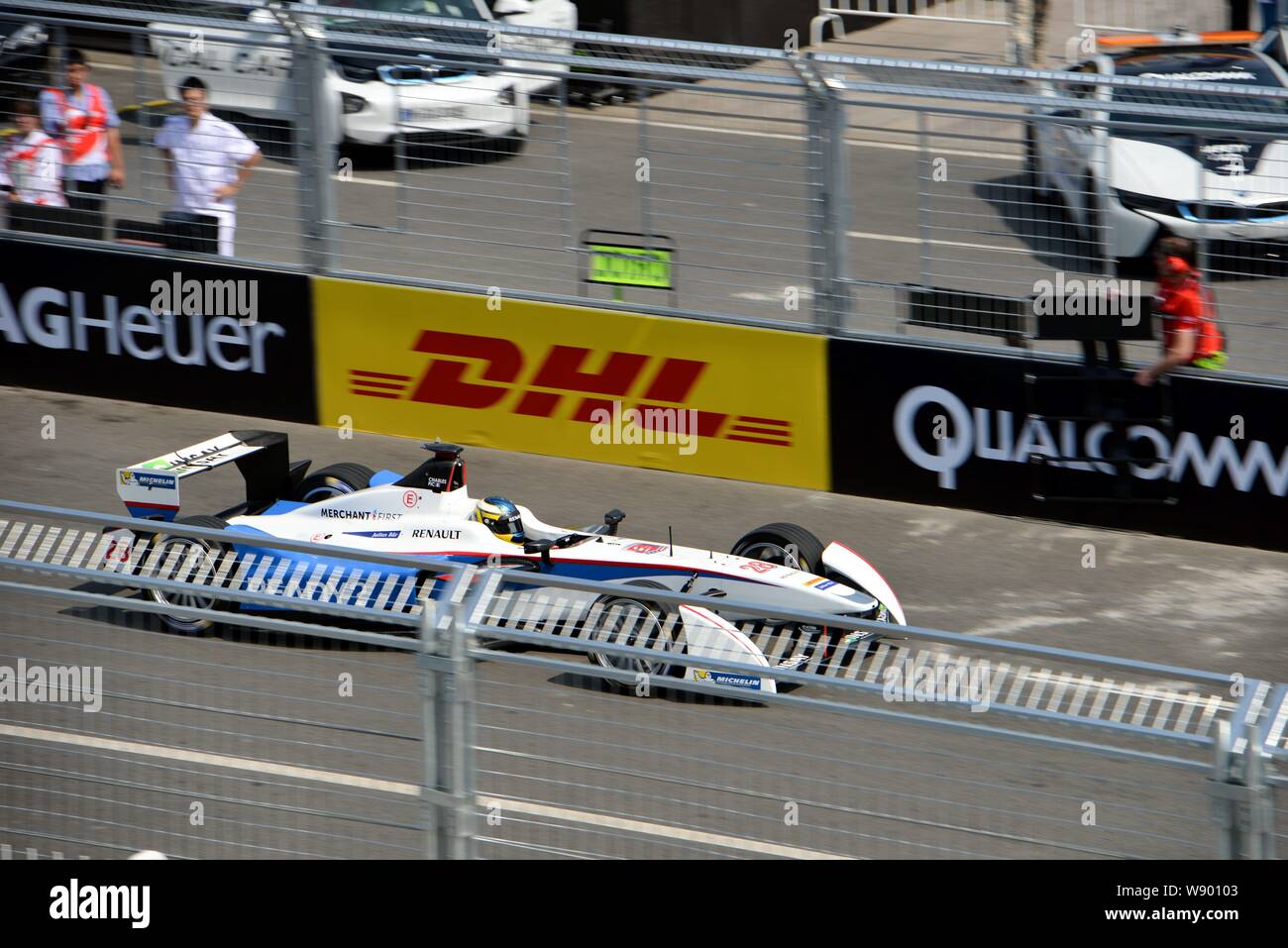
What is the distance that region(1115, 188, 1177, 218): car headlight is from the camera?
1135 cm

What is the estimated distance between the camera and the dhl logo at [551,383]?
11172 millimetres

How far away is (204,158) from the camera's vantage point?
39.7 ft

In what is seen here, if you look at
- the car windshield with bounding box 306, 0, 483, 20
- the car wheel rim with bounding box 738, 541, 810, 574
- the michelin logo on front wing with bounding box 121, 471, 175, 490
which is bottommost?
→ the car wheel rim with bounding box 738, 541, 810, 574

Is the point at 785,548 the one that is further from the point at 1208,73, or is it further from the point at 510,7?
the point at 510,7

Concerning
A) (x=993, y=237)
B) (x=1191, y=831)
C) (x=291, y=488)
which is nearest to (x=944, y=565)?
(x=993, y=237)

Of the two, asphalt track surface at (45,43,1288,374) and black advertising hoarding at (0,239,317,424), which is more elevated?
asphalt track surface at (45,43,1288,374)

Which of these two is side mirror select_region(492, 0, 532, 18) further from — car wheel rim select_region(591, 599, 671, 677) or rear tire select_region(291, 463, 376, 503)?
car wheel rim select_region(591, 599, 671, 677)

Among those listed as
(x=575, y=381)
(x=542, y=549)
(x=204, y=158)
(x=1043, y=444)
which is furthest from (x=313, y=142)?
(x=1043, y=444)

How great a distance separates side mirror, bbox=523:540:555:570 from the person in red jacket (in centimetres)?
379

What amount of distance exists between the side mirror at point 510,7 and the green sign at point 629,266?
7.71 meters

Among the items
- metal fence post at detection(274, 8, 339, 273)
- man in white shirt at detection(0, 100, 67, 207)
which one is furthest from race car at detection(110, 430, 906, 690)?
man in white shirt at detection(0, 100, 67, 207)

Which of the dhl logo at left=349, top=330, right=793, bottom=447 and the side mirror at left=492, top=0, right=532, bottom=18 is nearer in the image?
the dhl logo at left=349, top=330, right=793, bottom=447

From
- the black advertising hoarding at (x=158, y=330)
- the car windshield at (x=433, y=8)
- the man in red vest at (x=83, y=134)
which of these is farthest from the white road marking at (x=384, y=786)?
the car windshield at (x=433, y=8)
